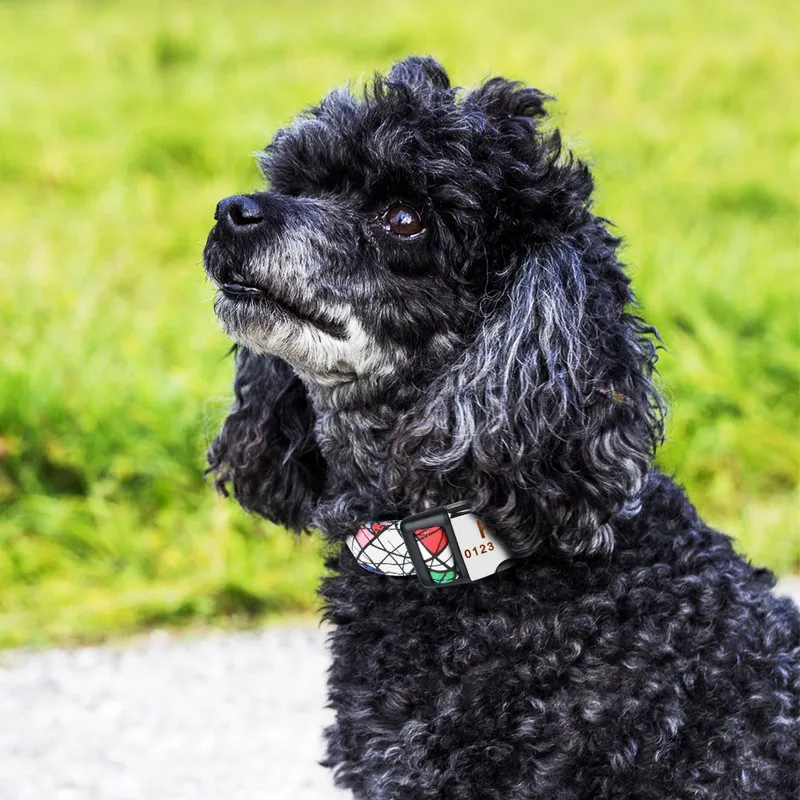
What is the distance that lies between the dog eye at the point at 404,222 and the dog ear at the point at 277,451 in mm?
489

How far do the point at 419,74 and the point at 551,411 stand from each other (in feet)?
2.57

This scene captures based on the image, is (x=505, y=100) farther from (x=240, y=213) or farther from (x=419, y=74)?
(x=240, y=213)

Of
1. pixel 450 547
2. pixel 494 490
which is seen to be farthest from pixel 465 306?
pixel 450 547

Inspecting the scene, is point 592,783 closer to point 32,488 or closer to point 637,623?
point 637,623

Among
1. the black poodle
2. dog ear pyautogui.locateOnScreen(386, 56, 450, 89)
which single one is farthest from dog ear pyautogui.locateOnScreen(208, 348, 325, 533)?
dog ear pyautogui.locateOnScreen(386, 56, 450, 89)

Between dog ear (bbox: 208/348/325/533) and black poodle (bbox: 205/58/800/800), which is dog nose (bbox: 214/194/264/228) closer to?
black poodle (bbox: 205/58/800/800)

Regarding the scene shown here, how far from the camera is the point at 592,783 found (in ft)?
5.89

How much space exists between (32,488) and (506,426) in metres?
2.64

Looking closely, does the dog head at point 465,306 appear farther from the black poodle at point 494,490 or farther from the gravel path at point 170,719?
the gravel path at point 170,719

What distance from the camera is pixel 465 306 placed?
6.72 ft

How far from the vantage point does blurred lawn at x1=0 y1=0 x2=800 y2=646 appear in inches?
151

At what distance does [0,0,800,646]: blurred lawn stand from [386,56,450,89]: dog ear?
1.15ft

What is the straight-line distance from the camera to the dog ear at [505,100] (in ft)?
6.98

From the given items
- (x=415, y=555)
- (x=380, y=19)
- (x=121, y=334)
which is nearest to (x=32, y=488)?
(x=121, y=334)
